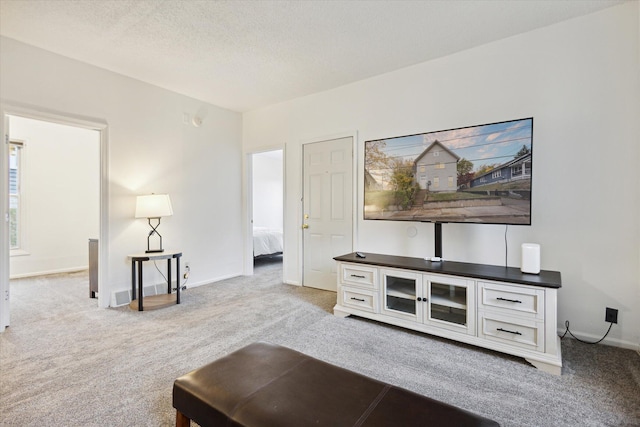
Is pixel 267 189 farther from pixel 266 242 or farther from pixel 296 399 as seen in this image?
pixel 296 399

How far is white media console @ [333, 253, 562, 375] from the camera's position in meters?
2.17

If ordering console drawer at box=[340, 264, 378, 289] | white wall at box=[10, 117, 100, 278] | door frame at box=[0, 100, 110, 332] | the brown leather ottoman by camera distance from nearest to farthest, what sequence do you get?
1. the brown leather ottoman
2. door frame at box=[0, 100, 110, 332]
3. console drawer at box=[340, 264, 378, 289]
4. white wall at box=[10, 117, 100, 278]

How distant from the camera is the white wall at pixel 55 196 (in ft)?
16.3

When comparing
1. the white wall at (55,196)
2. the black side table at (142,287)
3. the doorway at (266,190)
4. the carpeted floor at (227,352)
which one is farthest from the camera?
the doorway at (266,190)

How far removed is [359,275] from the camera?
307cm

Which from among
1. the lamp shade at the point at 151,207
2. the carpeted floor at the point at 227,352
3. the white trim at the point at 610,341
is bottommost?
the carpeted floor at the point at 227,352

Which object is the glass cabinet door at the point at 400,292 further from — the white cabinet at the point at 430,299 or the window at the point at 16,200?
the window at the point at 16,200

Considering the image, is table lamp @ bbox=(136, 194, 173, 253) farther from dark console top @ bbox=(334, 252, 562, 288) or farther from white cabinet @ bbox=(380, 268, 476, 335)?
white cabinet @ bbox=(380, 268, 476, 335)

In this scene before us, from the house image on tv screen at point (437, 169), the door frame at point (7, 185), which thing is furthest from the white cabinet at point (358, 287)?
the door frame at point (7, 185)

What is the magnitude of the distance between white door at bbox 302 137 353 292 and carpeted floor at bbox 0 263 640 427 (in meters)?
0.72

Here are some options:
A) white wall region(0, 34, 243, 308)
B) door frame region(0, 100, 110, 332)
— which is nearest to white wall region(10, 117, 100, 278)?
white wall region(0, 34, 243, 308)

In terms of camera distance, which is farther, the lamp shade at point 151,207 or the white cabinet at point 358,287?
the lamp shade at point 151,207

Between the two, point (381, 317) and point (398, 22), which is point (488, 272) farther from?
point (398, 22)

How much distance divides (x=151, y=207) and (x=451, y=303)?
10.9 ft
